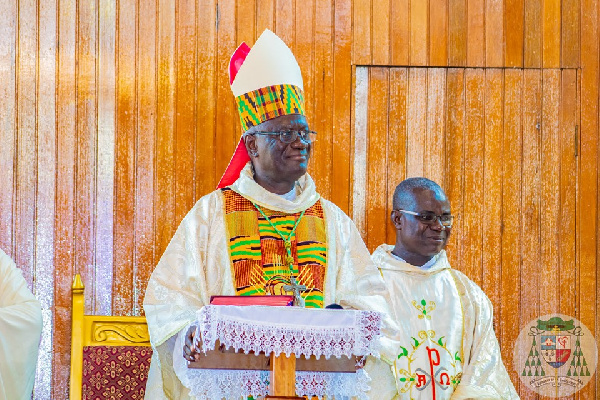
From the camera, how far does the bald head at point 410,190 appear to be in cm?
548

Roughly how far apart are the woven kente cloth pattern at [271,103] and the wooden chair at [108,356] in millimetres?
1150

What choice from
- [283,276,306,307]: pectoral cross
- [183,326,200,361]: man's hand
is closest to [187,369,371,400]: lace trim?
[183,326,200,361]: man's hand

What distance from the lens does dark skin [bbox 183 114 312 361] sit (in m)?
4.58

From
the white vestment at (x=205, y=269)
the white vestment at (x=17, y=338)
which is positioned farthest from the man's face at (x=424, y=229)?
the white vestment at (x=17, y=338)

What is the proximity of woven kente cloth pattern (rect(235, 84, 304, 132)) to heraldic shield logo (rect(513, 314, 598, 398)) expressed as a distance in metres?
2.12

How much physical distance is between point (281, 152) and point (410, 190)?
1144mm

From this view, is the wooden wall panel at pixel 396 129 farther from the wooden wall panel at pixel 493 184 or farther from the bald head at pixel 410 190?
the wooden wall panel at pixel 493 184

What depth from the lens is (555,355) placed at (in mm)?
5930

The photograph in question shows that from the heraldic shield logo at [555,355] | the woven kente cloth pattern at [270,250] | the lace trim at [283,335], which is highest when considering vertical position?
the woven kente cloth pattern at [270,250]

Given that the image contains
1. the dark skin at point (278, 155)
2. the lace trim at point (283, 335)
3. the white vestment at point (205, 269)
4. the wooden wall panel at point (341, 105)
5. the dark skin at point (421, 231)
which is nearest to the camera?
the lace trim at point (283, 335)

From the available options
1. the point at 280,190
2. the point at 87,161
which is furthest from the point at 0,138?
the point at 280,190

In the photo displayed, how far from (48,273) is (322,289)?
5.53ft

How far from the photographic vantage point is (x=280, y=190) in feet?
15.5

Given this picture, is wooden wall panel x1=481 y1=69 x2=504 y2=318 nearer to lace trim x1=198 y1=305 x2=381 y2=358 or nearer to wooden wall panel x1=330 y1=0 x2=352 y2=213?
wooden wall panel x1=330 y1=0 x2=352 y2=213
